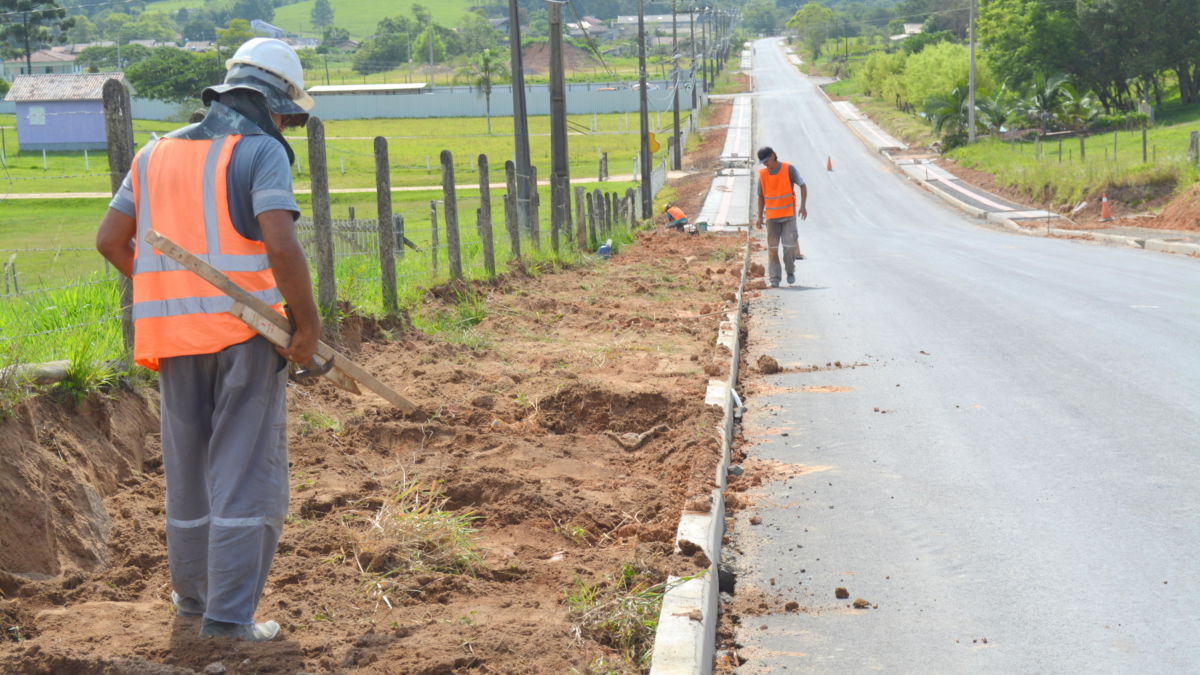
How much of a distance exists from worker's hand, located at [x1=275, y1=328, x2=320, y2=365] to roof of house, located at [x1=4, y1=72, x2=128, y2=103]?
182ft

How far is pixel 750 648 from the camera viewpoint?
4715 millimetres

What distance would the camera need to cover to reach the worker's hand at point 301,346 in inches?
167

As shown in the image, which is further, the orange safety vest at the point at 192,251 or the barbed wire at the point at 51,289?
the barbed wire at the point at 51,289

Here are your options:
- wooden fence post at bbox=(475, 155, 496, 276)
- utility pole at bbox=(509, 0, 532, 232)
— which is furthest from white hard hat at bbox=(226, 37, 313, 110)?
utility pole at bbox=(509, 0, 532, 232)

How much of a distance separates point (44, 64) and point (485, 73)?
44.5 metres

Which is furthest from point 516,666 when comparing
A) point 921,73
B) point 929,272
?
point 921,73

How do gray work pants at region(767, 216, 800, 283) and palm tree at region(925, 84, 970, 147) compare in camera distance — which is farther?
palm tree at region(925, 84, 970, 147)

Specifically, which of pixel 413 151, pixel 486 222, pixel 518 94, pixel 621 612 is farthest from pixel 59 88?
pixel 621 612

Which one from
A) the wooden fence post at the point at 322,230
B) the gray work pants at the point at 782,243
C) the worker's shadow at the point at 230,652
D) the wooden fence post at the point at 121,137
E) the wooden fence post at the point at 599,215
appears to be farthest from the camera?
the wooden fence post at the point at 599,215

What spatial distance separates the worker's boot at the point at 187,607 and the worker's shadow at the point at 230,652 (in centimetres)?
24

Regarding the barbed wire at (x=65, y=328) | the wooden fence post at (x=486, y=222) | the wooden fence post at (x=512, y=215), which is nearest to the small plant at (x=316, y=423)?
the barbed wire at (x=65, y=328)

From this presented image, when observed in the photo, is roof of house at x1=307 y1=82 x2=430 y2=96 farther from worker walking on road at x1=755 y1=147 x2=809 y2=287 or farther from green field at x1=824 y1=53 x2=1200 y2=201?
worker walking on road at x1=755 y1=147 x2=809 y2=287

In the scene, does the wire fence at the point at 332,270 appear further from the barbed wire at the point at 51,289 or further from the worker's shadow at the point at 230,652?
the worker's shadow at the point at 230,652

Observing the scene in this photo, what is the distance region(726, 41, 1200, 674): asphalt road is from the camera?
4.68 meters
